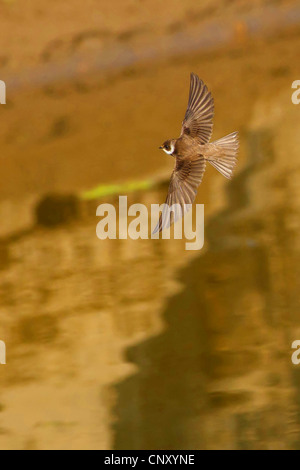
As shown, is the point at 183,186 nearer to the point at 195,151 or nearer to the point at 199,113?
the point at 195,151

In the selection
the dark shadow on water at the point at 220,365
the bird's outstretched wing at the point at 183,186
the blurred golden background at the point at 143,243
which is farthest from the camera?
the blurred golden background at the point at 143,243

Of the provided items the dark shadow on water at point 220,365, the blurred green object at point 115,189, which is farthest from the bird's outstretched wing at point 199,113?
the blurred green object at point 115,189

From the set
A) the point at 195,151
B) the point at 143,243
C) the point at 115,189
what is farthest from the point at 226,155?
the point at 115,189

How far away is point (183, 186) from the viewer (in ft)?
9.92

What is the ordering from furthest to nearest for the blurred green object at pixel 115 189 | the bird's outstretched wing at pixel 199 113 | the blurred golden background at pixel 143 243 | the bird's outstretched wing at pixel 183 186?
the blurred green object at pixel 115 189, the blurred golden background at pixel 143 243, the bird's outstretched wing at pixel 199 113, the bird's outstretched wing at pixel 183 186

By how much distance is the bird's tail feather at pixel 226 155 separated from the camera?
9.75 ft

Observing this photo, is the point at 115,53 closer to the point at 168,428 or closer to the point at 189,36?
the point at 189,36

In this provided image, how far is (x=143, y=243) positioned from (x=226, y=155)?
3.53m

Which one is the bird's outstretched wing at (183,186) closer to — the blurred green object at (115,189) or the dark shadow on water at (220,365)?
the dark shadow on water at (220,365)

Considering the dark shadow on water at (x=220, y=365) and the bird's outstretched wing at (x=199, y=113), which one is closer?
the bird's outstretched wing at (x=199, y=113)

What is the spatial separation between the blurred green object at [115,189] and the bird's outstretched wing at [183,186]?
4.23m

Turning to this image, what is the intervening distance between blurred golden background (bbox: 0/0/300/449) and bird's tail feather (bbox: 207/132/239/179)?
1549 mm

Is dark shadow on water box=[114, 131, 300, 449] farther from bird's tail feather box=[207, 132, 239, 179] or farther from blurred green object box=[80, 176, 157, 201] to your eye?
bird's tail feather box=[207, 132, 239, 179]

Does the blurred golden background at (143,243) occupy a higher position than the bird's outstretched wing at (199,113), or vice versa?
the blurred golden background at (143,243)
